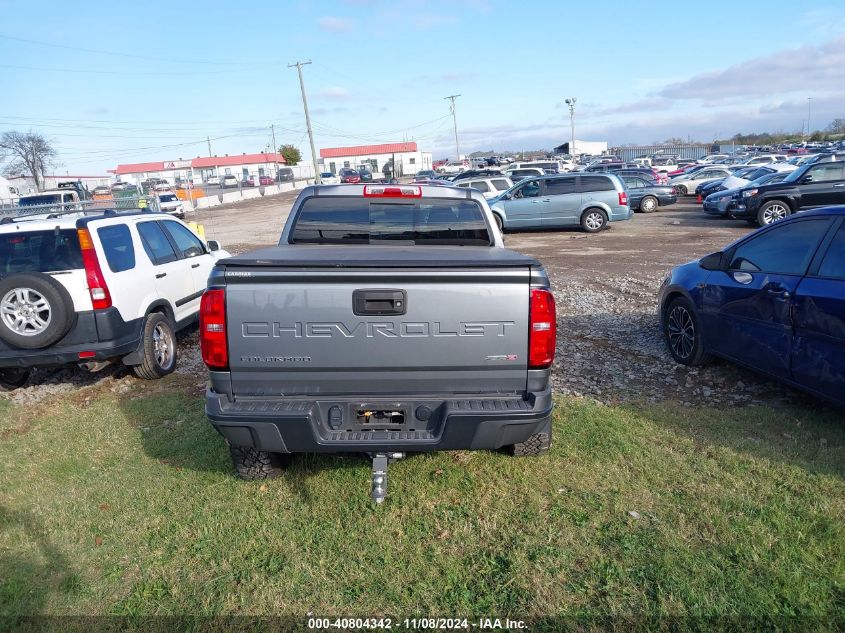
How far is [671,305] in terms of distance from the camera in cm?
644

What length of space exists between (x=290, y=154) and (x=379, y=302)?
103087 mm

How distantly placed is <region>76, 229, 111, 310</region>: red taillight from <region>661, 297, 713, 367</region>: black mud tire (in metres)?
5.67

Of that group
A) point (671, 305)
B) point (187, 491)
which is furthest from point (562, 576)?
point (671, 305)

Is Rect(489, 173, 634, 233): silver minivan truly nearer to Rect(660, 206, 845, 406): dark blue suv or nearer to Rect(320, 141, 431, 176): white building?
Rect(660, 206, 845, 406): dark blue suv

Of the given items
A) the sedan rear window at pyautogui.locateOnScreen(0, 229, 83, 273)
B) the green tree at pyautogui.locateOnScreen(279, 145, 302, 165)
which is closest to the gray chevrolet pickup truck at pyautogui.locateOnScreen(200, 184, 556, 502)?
the sedan rear window at pyautogui.locateOnScreen(0, 229, 83, 273)

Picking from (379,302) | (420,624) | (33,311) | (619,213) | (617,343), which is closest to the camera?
(420,624)

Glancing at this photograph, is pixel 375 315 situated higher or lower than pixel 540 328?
higher

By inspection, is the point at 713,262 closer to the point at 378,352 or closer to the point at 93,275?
the point at 378,352

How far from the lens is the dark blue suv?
4.27 meters

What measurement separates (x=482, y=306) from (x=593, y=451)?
5.96 ft

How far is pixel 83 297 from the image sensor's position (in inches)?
217

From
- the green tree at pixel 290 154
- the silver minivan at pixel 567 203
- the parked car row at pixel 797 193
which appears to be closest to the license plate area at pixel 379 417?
the parked car row at pixel 797 193

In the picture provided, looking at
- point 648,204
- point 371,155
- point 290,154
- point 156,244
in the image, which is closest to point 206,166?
point 290,154

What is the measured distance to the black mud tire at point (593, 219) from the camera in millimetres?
18344
